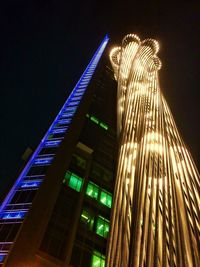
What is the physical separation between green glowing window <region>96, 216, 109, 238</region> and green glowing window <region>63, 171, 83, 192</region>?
3.10 m

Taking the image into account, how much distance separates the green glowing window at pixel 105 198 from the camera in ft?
84.0

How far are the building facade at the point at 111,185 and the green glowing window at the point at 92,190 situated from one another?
13 cm

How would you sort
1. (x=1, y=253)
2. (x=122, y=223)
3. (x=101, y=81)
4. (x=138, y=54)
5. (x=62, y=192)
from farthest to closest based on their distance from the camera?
1. (x=101, y=81)
2. (x=62, y=192)
3. (x=1, y=253)
4. (x=138, y=54)
5. (x=122, y=223)

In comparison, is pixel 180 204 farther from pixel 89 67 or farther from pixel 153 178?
pixel 89 67

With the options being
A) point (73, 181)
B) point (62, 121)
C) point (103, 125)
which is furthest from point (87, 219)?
point (103, 125)

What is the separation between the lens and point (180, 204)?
4.19 metres

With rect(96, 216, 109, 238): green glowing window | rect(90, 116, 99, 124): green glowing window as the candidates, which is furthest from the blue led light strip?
rect(96, 216, 109, 238): green glowing window

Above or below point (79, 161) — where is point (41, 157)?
below

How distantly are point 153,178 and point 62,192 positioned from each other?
62.8ft

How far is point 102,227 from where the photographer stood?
2294cm

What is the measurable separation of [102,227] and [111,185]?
6.18m

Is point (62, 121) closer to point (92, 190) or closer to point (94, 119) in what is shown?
point (94, 119)

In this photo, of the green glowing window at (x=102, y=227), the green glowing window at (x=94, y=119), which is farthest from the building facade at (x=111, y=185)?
the green glowing window at (x=102, y=227)

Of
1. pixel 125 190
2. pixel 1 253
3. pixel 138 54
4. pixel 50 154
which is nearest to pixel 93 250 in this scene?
pixel 1 253
